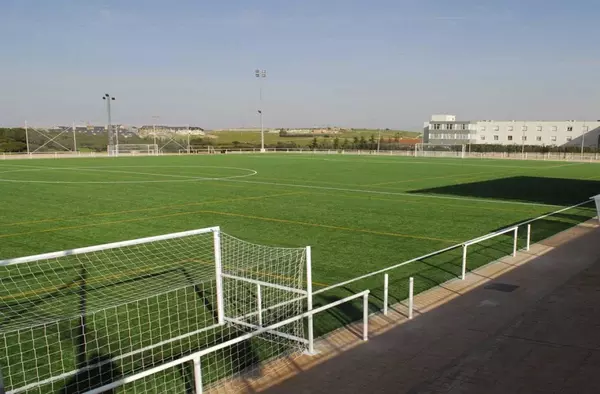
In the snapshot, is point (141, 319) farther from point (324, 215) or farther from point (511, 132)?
point (511, 132)

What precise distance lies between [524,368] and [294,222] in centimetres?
1352

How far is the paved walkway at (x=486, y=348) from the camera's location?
6480 mm

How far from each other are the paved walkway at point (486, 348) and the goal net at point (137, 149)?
78.8m

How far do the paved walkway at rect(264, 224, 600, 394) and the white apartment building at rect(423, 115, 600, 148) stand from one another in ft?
425

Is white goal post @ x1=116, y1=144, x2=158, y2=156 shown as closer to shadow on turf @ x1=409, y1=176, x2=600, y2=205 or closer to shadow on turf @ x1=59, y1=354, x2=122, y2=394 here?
shadow on turf @ x1=409, y1=176, x2=600, y2=205

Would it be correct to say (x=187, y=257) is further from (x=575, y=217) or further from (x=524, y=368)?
(x=575, y=217)

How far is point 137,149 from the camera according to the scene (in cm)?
8744

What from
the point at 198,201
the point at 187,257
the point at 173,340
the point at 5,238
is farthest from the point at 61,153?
the point at 173,340

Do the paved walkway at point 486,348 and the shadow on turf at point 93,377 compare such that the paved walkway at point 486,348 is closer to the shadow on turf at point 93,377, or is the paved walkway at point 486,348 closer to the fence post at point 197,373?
the fence post at point 197,373

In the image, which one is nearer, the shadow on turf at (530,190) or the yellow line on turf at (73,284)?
the yellow line on turf at (73,284)

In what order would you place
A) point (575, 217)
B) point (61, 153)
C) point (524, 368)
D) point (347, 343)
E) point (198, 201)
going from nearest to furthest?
point (524, 368) < point (347, 343) < point (575, 217) < point (198, 201) < point (61, 153)

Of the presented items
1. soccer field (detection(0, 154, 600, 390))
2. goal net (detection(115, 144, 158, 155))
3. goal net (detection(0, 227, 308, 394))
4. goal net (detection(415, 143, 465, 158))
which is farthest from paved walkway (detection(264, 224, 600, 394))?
goal net (detection(115, 144, 158, 155))

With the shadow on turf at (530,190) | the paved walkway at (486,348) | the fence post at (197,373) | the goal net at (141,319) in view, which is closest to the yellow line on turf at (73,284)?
the goal net at (141,319)

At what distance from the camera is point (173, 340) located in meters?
7.91
